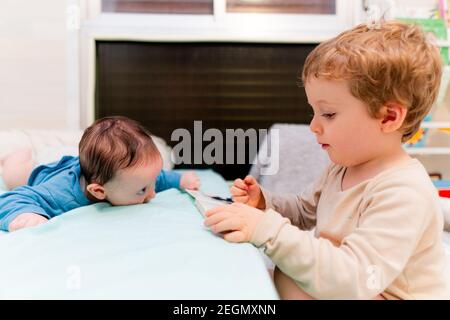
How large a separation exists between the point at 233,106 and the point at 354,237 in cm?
160

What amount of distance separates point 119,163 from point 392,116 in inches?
23.3

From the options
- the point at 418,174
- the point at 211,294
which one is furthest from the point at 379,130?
the point at 211,294

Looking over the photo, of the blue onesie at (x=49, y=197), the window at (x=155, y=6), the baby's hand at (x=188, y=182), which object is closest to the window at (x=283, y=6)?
the window at (x=155, y=6)

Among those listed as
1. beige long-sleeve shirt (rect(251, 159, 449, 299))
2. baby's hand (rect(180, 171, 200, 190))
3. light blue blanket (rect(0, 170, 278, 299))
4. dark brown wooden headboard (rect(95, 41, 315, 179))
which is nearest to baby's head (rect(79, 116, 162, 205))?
light blue blanket (rect(0, 170, 278, 299))

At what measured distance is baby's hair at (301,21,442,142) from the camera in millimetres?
724

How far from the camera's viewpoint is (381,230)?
66cm

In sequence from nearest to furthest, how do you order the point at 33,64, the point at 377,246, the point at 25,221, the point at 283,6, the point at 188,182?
the point at 377,246 → the point at 25,221 → the point at 188,182 → the point at 33,64 → the point at 283,6

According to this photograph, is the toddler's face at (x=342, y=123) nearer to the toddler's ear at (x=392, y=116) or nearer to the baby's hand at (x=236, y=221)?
the toddler's ear at (x=392, y=116)

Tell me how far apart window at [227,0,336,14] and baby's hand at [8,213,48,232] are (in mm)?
1592

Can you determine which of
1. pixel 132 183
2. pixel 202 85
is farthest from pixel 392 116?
pixel 202 85

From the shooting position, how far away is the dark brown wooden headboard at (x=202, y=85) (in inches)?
85.9

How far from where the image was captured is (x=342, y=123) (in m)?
0.76

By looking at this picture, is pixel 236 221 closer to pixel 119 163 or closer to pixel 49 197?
pixel 119 163

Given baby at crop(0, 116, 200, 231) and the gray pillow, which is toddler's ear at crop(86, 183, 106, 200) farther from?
the gray pillow
